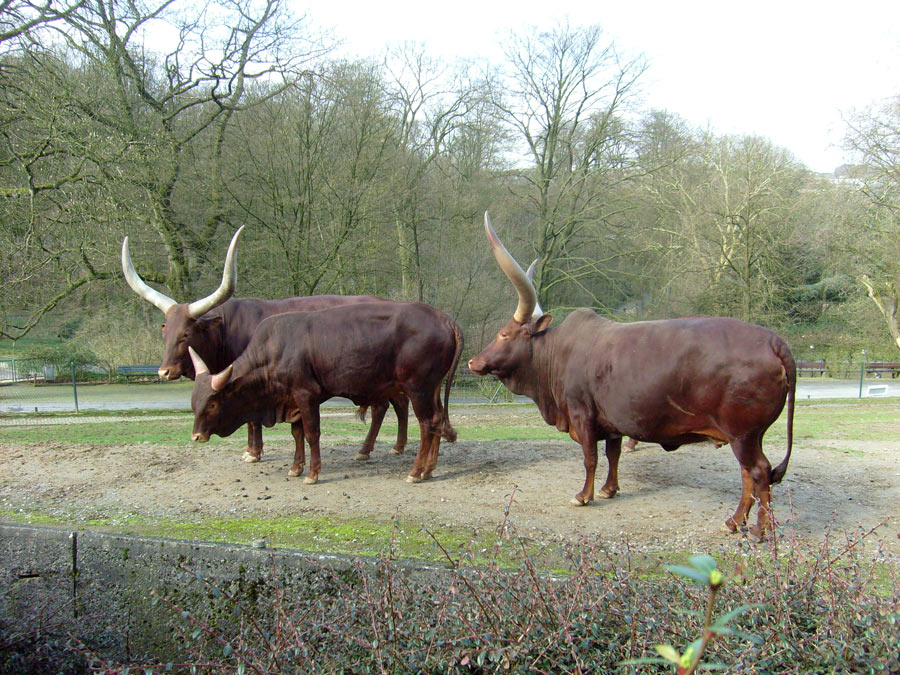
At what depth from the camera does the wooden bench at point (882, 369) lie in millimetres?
27422

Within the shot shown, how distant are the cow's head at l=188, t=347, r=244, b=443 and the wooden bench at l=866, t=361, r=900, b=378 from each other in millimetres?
28622

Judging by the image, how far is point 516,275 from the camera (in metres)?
5.63

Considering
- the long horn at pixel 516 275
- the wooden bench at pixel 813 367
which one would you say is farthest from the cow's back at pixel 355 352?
the wooden bench at pixel 813 367

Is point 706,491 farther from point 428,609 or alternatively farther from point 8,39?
point 8,39

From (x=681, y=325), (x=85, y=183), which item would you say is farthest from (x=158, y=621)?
(x=85, y=183)

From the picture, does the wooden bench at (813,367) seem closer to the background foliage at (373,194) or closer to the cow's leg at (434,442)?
the background foliage at (373,194)

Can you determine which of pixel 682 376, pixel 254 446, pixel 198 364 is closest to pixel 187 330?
pixel 198 364

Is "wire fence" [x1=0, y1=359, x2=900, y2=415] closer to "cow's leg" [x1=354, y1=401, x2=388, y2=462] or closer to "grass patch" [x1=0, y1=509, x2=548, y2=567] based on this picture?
"cow's leg" [x1=354, y1=401, x2=388, y2=462]

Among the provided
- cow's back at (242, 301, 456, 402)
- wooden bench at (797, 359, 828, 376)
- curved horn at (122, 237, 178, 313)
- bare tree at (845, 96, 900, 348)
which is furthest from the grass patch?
wooden bench at (797, 359, 828, 376)

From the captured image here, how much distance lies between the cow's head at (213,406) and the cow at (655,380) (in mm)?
2336

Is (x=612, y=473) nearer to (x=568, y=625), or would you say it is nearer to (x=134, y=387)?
(x=568, y=625)

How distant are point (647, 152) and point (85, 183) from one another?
728 inches

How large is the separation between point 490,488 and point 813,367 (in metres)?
27.1

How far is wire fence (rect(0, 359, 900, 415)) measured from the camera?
65.5ft
